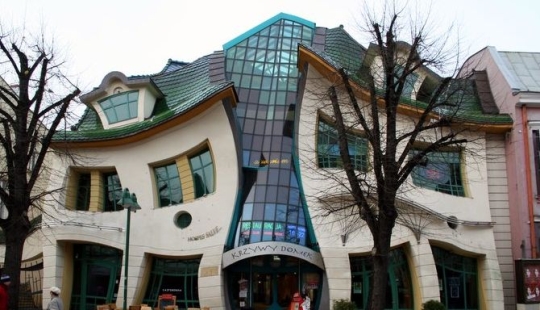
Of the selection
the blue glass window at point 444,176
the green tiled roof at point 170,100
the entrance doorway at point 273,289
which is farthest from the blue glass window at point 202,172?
the blue glass window at point 444,176

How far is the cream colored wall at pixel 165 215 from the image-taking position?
17.8 metres

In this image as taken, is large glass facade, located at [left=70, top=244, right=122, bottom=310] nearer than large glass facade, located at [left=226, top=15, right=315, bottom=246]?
No

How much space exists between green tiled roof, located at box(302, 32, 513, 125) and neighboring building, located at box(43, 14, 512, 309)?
124 millimetres

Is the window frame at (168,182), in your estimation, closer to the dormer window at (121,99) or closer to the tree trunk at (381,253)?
the dormer window at (121,99)

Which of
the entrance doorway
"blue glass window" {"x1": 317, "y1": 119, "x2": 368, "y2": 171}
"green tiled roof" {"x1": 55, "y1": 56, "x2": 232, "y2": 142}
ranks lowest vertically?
the entrance doorway

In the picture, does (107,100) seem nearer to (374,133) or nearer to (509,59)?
(374,133)

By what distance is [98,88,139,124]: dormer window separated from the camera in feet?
67.3

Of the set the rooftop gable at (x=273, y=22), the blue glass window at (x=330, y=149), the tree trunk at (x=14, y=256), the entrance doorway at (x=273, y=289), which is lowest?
the entrance doorway at (x=273, y=289)

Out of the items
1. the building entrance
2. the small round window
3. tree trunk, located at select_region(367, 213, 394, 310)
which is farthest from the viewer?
the small round window

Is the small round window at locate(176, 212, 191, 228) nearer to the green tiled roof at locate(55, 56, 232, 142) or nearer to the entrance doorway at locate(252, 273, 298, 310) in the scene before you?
the entrance doorway at locate(252, 273, 298, 310)

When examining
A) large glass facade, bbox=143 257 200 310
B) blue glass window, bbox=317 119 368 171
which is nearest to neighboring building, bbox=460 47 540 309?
blue glass window, bbox=317 119 368 171

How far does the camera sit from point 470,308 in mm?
18266

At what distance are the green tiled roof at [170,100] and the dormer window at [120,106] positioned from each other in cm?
68

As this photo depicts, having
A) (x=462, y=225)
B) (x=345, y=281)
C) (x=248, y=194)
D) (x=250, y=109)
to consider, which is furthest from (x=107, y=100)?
(x=462, y=225)
